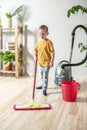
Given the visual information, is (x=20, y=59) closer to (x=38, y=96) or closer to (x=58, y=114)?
(x=38, y=96)

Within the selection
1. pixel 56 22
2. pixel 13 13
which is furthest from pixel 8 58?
pixel 56 22

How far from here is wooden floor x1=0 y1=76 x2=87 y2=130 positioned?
8.90ft

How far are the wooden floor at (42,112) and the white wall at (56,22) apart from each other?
101cm

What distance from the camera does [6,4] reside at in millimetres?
5332

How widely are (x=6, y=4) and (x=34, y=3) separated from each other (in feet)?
1.96

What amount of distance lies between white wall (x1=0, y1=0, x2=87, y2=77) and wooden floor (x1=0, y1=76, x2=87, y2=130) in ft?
3.31

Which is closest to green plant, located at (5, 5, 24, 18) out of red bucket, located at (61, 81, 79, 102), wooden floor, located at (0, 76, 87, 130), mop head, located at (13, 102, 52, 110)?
wooden floor, located at (0, 76, 87, 130)

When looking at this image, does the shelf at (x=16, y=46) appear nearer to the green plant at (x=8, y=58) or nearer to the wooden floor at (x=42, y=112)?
the green plant at (x=8, y=58)

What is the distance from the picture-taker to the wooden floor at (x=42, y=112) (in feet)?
8.90

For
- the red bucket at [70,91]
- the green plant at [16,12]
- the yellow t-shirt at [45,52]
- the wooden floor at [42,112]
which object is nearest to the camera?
the wooden floor at [42,112]

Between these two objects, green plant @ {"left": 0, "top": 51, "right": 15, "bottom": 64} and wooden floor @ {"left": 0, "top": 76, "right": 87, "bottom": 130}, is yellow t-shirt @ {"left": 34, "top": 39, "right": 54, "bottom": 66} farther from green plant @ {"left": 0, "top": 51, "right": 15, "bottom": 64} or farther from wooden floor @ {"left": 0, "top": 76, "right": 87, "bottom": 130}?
green plant @ {"left": 0, "top": 51, "right": 15, "bottom": 64}

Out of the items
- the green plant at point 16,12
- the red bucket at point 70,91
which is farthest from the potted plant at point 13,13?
the red bucket at point 70,91

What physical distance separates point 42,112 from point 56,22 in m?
2.46

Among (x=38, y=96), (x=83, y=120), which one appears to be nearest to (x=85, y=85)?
(x=38, y=96)
